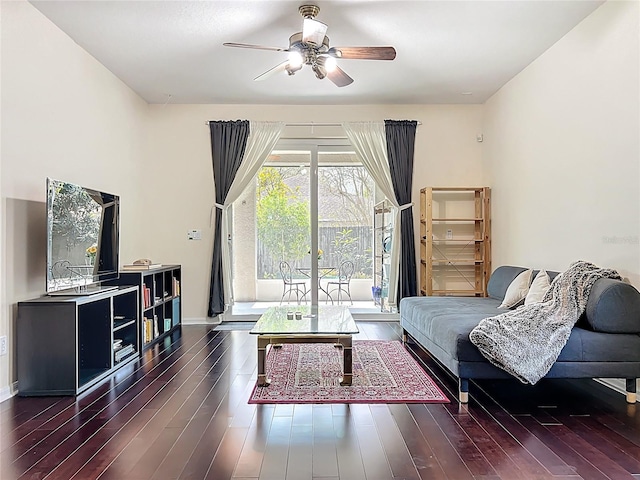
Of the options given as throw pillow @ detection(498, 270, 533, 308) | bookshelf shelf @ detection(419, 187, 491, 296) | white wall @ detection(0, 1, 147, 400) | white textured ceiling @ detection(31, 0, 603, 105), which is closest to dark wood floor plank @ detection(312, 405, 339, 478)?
throw pillow @ detection(498, 270, 533, 308)

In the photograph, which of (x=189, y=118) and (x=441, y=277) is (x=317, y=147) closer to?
(x=189, y=118)

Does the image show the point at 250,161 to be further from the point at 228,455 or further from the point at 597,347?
the point at 597,347

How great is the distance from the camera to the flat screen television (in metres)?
3.16

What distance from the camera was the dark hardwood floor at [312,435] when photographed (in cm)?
207

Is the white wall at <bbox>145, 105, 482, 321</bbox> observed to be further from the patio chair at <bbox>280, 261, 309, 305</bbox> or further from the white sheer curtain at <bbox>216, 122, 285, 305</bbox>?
the patio chair at <bbox>280, 261, 309, 305</bbox>

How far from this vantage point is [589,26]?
3512mm

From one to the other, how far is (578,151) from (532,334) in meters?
1.75

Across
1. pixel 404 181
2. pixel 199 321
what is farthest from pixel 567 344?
pixel 199 321

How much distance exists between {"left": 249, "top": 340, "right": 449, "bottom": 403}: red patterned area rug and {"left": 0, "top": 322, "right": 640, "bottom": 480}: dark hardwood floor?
0.40ft

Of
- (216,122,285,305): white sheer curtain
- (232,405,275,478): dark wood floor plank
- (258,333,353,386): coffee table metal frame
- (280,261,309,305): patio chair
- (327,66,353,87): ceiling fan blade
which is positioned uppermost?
(327,66,353,87): ceiling fan blade

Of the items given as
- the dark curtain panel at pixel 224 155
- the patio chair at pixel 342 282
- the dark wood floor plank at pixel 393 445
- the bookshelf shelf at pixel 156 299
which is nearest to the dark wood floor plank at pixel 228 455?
the dark wood floor plank at pixel 393 445

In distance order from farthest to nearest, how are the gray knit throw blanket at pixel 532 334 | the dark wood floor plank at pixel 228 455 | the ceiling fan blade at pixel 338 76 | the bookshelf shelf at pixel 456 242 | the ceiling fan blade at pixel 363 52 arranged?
the bookshelf shelf at pixel 456 242
the ceiling fan blade at pixel 338 76
the ceiling fan blade at pixel 363 52
the gray knit throw blanket at pixel 532 334
the dark wood floor plank at pixel 228 455

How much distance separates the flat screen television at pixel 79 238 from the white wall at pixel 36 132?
27 centimetres

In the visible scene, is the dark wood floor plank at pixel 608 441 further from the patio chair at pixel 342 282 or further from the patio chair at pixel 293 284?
the patio chair at pixel 293 284
